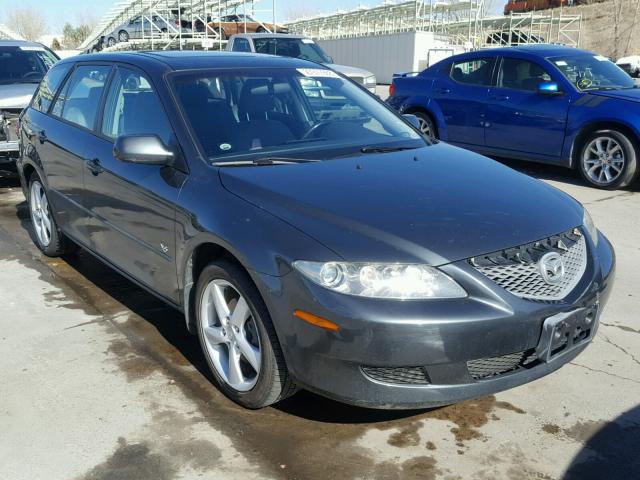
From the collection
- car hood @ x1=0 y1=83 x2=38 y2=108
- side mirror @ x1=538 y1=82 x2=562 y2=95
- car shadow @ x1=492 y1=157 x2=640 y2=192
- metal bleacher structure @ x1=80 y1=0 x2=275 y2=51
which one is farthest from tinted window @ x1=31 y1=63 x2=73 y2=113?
metal bleacher structure @ x1=80 y1=0 x2=275 y2=51

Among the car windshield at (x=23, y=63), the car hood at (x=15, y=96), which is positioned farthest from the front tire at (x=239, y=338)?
the car windshield at (x=23, y=63)

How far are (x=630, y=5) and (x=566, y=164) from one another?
53.6m

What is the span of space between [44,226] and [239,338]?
10.3 ft

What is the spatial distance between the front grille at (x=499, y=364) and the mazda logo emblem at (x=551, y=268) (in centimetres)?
31

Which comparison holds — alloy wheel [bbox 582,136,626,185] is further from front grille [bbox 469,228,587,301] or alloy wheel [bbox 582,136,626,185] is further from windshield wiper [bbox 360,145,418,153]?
front grille [bbox 469,228,587,301]

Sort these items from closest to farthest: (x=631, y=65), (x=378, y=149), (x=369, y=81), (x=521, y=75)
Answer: (x=378, y=149)
(x=521, y=75)
(x=369, y=81)
(x=631, y=65)

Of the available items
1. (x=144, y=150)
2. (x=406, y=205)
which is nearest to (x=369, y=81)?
(x=144, y=150)

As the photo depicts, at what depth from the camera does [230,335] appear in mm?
3197

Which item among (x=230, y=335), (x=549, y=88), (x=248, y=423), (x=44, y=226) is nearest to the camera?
(x=248, y=423)

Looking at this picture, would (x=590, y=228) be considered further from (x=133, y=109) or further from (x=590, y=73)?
(x=590, y=73)

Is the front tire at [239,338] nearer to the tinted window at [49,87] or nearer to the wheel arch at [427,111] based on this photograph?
the tinted window at [49,87]

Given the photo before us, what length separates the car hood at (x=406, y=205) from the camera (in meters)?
2.70

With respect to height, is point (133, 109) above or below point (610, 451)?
above

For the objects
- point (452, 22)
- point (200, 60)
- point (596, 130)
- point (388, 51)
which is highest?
point (452, 22)
